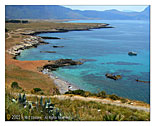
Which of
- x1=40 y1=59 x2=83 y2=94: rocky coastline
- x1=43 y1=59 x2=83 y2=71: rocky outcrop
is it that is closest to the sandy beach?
x1=40 y1=59 x2=83 y2=94: rocky coastline

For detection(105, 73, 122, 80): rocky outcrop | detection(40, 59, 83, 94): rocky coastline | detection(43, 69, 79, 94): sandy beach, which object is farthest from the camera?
detection(105, 73, 122, 80): rocky outcrop

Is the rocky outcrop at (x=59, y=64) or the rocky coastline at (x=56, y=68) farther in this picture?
the rocky outcrop at (x=59, y=64)

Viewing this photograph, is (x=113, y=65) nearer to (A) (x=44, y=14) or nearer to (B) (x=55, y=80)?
(B) (x=55, y=80)

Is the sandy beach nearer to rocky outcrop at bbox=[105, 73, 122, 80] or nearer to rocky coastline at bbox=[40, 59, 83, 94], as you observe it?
rocky coastline at bbox=[40, 59, 83, 94]

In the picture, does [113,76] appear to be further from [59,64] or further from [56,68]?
[59,64]

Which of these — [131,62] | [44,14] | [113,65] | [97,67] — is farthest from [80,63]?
[44,14]

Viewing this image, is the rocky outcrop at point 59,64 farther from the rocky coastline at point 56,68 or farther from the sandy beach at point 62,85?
the sandy beach at point 62,85

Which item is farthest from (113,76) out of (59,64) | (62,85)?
(59,64)

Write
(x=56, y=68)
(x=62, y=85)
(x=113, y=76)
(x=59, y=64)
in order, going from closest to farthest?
(x=62, y=85), (x=113, y=76), (x=56, y=68), (x=59, y=64)

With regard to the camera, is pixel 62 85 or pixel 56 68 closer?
pixel 62 85

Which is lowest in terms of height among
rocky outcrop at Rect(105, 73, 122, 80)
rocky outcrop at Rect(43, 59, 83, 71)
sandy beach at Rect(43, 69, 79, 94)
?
sandy beach at Rect(43, 69, 79, 94)

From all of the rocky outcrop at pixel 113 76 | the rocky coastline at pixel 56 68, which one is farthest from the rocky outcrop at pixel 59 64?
the rocky outcrop at pixel 113 76
